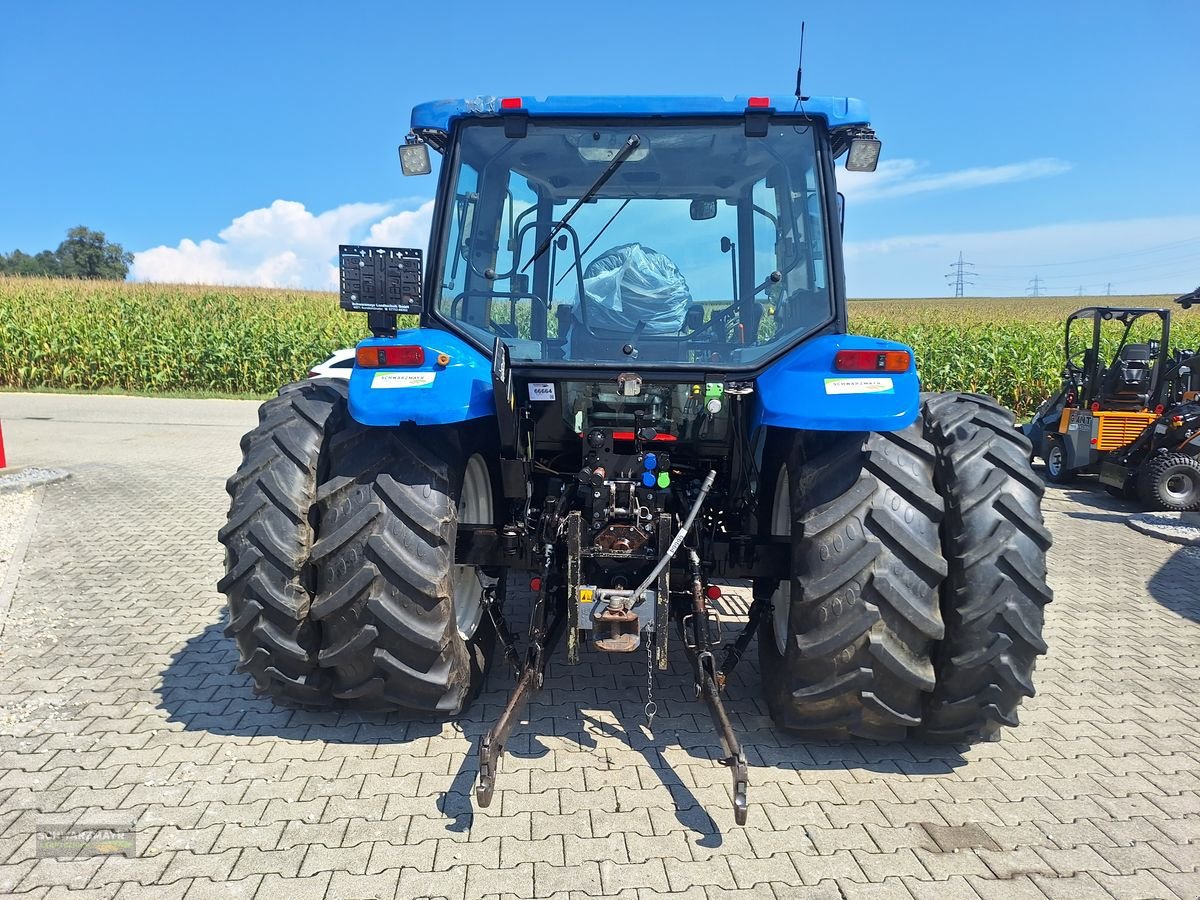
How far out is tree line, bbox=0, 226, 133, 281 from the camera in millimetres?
59281

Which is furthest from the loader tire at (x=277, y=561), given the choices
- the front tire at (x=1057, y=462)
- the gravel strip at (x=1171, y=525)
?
the front tire at (x=1057, y=462)

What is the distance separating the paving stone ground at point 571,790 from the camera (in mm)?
2471

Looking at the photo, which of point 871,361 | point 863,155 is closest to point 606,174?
point 863,155

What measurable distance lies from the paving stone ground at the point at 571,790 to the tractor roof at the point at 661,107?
2.52 m

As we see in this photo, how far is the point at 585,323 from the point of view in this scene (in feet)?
11.2

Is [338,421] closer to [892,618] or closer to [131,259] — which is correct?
[892,618]

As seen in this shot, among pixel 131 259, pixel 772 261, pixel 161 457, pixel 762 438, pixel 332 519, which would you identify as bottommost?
pixel 161 457

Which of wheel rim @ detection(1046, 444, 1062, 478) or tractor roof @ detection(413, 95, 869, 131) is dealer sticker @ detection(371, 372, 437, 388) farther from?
wheel rim @ detection(1046, 444, 1062, 478)

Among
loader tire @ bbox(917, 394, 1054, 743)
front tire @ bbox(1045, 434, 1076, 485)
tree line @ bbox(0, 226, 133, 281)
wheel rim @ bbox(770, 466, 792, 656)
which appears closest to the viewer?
loader tire @ bbox(917, 394, 1054, 743)

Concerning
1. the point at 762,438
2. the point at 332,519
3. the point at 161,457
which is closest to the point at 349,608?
the point at 332,519

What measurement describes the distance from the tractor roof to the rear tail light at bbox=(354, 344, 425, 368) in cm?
110

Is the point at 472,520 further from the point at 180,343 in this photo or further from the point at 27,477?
the point at 180,343

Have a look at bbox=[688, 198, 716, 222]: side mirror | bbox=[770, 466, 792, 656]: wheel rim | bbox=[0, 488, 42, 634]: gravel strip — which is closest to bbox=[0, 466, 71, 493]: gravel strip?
bbox=[0, 488, 42, 634]: gravel strip

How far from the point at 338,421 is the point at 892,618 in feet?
7.45
